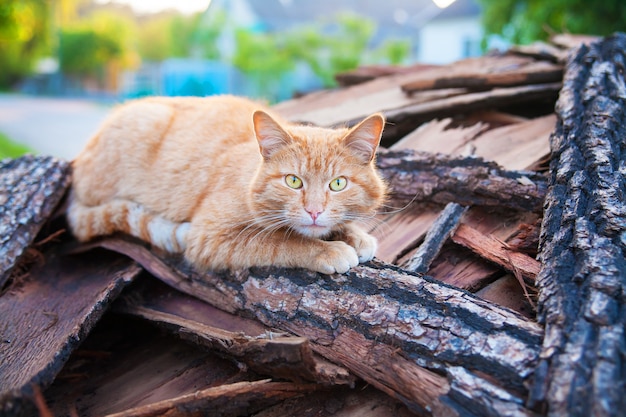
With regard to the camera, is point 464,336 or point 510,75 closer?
point 464,336

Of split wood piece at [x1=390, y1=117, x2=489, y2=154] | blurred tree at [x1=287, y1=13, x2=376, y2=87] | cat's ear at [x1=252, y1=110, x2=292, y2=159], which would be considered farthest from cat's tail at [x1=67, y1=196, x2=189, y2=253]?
blurred tree at [x1=287, y1=13, x2=376, y2=87]

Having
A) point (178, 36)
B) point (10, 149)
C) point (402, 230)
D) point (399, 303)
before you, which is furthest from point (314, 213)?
point (178, 36)

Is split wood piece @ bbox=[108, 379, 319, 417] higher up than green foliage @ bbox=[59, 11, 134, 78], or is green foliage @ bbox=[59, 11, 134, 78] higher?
split wood piece @ bbox=[108, 379, 319, 417]

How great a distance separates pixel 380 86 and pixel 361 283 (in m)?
3.37

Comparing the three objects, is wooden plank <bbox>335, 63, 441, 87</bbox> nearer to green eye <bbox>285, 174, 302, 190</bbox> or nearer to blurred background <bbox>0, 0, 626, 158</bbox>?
blurred background <bbox>0, 0, 626, 158</bbox>

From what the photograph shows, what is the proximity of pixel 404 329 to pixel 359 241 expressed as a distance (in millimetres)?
658

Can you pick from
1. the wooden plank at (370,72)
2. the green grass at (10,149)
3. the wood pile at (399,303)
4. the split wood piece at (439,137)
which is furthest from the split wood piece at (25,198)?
the green grass at (10,149)

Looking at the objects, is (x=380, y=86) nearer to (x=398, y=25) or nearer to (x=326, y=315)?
(x=326, y=315)

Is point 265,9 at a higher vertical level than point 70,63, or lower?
higher

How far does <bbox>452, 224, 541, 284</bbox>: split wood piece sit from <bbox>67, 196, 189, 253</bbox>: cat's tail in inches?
65.1

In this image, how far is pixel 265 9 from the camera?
2522 cm

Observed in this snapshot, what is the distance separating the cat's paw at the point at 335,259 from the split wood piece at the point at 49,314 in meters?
1.21

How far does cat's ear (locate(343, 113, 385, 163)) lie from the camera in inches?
105

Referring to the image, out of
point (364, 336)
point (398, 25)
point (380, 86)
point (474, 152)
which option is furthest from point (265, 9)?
point (364, 336)
